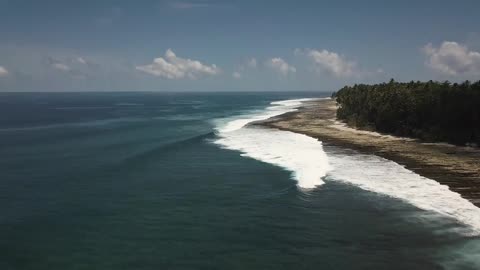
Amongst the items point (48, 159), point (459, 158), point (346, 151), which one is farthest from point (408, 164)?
point (48, 159)

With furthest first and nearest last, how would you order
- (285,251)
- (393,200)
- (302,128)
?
Answer: (302,128), (393,200), (285,251)

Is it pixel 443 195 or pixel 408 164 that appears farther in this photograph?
pixel 408 164

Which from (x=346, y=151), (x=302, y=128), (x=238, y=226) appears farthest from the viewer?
(x=302, y=128)

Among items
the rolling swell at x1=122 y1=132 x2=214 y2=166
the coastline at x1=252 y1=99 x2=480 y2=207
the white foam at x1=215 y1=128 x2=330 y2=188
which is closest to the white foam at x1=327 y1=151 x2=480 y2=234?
the coastline at x1=252 y1=99 x2=480 y2=207

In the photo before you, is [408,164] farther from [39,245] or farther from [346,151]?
[39,245]

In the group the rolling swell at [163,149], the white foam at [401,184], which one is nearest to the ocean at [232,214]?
the white foam at [401,184]

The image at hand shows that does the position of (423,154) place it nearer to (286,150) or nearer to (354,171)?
(354,171)

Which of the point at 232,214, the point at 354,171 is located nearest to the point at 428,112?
the point at 354,171
